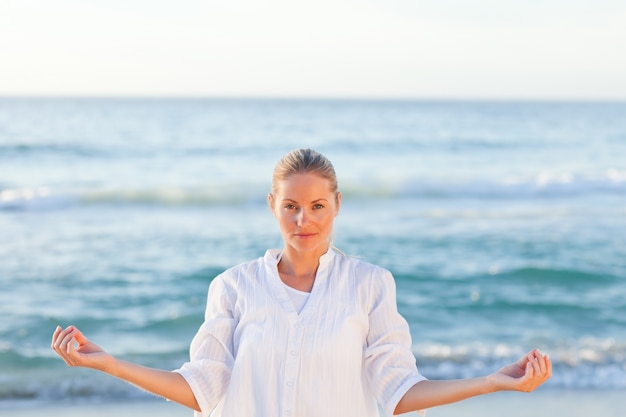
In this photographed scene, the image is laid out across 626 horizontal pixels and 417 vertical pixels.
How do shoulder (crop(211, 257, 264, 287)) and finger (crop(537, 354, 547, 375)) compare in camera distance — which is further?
shoulder (crop(211, 257, 264, 287))

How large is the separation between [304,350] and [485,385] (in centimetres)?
50

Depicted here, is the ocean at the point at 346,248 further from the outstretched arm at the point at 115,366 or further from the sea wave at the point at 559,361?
the outstretched arm at the point at 115,366

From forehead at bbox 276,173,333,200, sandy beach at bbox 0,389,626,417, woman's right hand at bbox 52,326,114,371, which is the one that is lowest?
sandy beach at bbox 0,389,626,417

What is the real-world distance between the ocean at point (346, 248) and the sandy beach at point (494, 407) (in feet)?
0.60

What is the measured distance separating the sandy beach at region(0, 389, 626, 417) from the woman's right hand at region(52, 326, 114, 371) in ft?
9.68

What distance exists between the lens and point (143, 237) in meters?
11.2

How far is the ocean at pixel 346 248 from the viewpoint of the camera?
22.9ft

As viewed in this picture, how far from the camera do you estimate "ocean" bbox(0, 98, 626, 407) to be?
22.9ft

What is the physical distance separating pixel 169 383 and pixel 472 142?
2564 cm

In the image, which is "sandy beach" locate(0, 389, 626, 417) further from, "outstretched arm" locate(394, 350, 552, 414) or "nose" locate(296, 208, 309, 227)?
"nose" locate(296, 208, 309, 227)

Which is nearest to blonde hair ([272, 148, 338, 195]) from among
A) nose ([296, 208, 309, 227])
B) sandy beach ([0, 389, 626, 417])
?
nose ([296, 208, 309, 227])

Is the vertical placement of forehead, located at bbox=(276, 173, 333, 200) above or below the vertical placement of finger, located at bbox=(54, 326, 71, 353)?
above

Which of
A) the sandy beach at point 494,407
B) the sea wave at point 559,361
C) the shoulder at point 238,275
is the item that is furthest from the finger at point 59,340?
the sea wave at point 559,361

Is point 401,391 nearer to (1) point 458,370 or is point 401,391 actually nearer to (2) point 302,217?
(2) point 302,217
